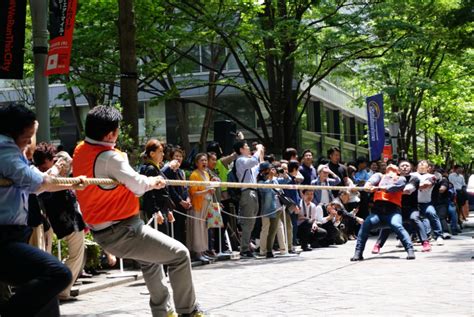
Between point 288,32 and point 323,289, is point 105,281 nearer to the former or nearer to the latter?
point 323,289

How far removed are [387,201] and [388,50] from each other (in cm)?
885

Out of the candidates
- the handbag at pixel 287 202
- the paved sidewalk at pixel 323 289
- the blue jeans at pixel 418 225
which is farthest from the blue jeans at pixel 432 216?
the paved sidewalk at pixel 323 289

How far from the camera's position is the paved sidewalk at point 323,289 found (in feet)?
26.1

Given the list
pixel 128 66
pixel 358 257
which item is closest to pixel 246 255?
pixel 358 257

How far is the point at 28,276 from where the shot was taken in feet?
17.1

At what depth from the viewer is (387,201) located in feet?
45.8

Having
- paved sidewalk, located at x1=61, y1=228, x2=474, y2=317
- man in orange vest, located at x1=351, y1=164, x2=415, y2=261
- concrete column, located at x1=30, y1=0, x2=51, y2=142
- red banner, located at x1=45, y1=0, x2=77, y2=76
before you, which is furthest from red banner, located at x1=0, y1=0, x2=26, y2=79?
man in orange vest, located at x1=351, y1=164, x2=415, y2=261

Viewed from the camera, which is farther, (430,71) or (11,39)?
(430,71)

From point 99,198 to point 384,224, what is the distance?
8.54 metres

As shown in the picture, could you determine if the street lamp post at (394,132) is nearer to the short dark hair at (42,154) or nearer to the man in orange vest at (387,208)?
the man in orange vest at (387,208)

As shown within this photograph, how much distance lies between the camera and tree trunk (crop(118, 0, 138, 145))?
549 inches

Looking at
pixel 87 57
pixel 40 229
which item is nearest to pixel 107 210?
pixel 40 229

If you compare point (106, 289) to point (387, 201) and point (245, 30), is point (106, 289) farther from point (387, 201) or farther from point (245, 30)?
point (245, 30)

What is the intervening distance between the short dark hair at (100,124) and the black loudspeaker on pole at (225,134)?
11137mm
